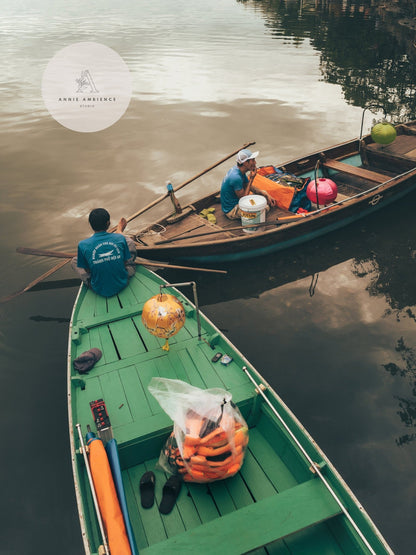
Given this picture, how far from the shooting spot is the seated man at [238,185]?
9578 millimetres

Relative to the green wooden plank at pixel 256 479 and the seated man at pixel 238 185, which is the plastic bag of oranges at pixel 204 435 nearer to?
the green wooden plank at pixel 256 479

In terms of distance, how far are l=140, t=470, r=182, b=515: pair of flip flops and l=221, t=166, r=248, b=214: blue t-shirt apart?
6979 mm

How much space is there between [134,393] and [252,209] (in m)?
5.35

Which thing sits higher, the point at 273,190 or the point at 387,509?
the point at 273,190

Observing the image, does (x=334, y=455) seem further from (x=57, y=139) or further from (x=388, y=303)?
(x=57, y=139)

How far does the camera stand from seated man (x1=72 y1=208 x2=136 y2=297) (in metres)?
6.91

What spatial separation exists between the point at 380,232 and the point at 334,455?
7261 millimetres

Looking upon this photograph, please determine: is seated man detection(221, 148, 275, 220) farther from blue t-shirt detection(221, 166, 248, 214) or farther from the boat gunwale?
the boat gunwale

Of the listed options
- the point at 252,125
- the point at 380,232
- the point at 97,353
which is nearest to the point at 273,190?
the point at 380,232

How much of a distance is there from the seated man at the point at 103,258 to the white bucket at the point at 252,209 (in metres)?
3.02

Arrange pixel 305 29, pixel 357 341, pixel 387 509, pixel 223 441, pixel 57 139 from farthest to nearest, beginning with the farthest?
pixel 305 29 < pixel 57 139 < pixel 357 341 < pixel 387 509 < pixel 223 441

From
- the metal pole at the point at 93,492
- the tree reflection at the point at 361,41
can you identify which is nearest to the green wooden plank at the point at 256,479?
the metal pole at the point at 93,492

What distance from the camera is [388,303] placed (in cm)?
900

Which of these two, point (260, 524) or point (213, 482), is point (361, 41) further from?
point (260, 524)
